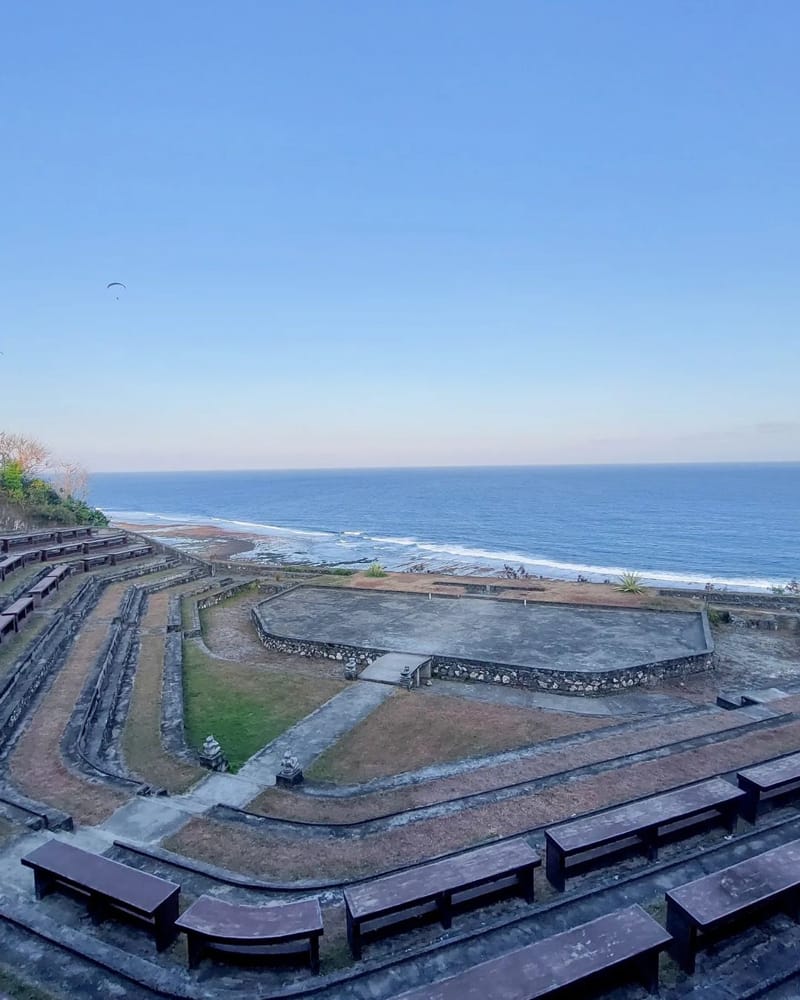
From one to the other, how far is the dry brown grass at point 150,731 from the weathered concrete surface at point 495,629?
13.3 ft

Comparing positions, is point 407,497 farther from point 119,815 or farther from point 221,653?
point 119,815

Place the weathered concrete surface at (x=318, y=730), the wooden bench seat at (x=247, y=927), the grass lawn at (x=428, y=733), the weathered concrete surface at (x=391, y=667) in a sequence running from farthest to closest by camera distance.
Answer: the weathered concrete surface at (x=391, y=667), the grass lawn at (x=428, y=733), the weathered concrete surface at (x=318, y=730), the wooden bench seat at (x=247, y=927)

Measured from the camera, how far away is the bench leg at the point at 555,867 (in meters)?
6.55

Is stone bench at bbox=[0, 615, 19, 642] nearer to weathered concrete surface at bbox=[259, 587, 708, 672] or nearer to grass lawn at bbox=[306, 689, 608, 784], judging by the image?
weathered concrete surface at bbox=[259, 587, 708, 672]

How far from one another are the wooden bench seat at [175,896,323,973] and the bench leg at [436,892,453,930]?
50.7 inches

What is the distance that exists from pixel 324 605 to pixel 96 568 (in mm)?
12549

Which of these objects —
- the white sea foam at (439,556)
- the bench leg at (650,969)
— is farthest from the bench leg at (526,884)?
the white sea foam at (439,556)

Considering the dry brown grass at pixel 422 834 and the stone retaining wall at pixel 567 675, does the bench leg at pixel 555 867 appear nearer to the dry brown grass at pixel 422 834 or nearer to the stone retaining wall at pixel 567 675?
the dry brown grass at pixel 422 834

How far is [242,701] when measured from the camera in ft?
47.7

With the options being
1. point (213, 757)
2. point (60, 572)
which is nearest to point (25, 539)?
point (60, 572)

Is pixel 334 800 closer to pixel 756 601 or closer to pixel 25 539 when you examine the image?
pixel 756 601

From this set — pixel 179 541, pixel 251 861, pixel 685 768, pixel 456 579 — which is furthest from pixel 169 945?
pixel 179 541

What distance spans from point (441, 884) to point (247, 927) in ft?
6.35

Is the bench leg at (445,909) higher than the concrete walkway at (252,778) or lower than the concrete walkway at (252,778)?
higher
